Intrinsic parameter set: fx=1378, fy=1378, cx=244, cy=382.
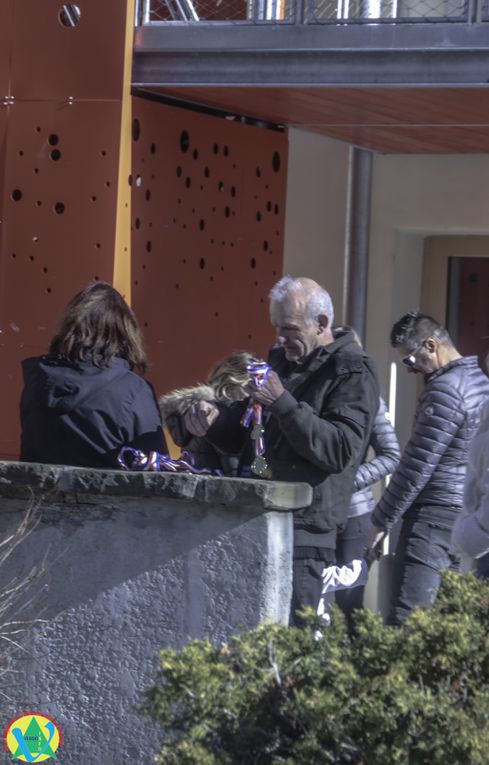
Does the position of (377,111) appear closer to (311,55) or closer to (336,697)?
(311,55)

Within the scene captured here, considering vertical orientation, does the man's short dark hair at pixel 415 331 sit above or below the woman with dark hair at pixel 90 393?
above

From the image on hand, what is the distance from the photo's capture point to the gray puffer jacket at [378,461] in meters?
6.23

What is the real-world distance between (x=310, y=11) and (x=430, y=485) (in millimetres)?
2334

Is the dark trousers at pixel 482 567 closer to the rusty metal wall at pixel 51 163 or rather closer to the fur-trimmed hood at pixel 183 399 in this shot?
the fur-trimmed hood at pixel 183 399

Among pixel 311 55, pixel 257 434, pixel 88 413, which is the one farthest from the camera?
pixel 311 55

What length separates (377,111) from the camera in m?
7.11

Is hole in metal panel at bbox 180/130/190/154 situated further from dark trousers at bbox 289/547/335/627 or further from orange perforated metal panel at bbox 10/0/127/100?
dark trousers at bbox 289/547/335/627

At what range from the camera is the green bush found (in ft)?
9.05

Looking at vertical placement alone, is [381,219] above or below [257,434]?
above

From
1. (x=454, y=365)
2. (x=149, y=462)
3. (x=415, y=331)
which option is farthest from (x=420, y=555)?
(x=149, y=462)

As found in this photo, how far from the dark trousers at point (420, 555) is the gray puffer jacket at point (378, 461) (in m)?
0.24

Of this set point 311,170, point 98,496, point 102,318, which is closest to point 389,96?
A: point 311,170

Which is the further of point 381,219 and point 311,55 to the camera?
point 381,219

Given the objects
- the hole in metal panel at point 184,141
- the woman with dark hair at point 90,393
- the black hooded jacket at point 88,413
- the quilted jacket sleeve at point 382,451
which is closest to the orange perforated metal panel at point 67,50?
the hole in metal panel at point 184,141
